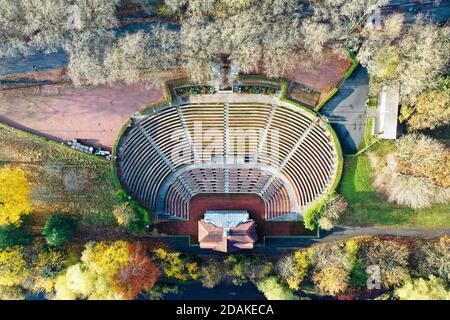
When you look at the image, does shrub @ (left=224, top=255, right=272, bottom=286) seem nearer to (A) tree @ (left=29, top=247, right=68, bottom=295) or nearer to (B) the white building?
(A) tree @ (left=29, top=247, right=68, bottom=295)

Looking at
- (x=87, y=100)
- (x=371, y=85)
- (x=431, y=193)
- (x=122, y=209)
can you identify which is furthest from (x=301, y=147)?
(x=87, y=100)

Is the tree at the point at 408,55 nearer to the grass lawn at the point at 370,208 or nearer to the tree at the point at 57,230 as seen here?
the grass lawn at the point at 370,208

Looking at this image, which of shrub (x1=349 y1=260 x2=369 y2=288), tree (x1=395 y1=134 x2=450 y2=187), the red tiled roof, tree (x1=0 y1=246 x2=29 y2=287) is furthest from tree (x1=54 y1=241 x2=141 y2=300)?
tree (x1=395 y1=134 x2=450 y2=187)

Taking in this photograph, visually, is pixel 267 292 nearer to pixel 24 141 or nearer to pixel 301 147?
pixel 301 147

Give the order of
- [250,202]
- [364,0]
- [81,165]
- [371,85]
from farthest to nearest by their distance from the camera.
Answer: [250,202], [81,165], [371,85], [364,0]

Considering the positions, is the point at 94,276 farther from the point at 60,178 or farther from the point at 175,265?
the point at 60,178

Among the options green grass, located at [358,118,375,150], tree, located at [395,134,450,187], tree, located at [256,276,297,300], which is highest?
green grass, located at [358,118,375,150]

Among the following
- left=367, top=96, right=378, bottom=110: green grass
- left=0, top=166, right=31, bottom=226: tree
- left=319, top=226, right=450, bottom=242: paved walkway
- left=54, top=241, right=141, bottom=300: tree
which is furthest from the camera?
left=319, top=226, right=450, bottom=242: paved walkway

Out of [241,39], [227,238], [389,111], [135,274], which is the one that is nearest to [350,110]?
[389,111]
